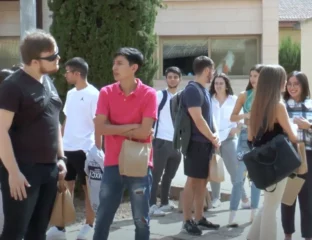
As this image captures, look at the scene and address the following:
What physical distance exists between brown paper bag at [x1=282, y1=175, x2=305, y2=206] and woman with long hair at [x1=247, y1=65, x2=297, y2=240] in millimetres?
313

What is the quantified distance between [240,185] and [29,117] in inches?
157

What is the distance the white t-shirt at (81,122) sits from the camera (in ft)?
24.4

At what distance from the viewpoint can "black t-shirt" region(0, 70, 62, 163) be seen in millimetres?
4781

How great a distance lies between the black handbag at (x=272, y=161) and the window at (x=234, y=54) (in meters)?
11.9

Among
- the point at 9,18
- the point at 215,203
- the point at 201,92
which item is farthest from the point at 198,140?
the point at 9,18

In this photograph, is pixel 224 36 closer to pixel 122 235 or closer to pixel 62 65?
pixel 62 65

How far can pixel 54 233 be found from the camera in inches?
288

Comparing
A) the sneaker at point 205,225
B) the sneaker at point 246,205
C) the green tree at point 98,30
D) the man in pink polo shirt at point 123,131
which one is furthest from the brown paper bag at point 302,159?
the green tree at point 98,30

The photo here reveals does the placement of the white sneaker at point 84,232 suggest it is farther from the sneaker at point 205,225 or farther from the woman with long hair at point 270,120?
the woman with long hair at point 270,120

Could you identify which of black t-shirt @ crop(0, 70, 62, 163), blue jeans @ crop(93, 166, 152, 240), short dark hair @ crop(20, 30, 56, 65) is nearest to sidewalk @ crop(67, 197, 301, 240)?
blue jeans @ crop(93, 166, 152, 240)

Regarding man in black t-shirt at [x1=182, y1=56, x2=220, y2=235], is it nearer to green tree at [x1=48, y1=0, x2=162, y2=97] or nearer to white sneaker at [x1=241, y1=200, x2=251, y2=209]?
white sneaker at [x1=241, y1=200, x2=251, y2=209]

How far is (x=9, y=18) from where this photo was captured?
17016 millimetres

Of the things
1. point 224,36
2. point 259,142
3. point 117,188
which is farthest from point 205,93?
point 224,36

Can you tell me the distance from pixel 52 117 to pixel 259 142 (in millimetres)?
2073
